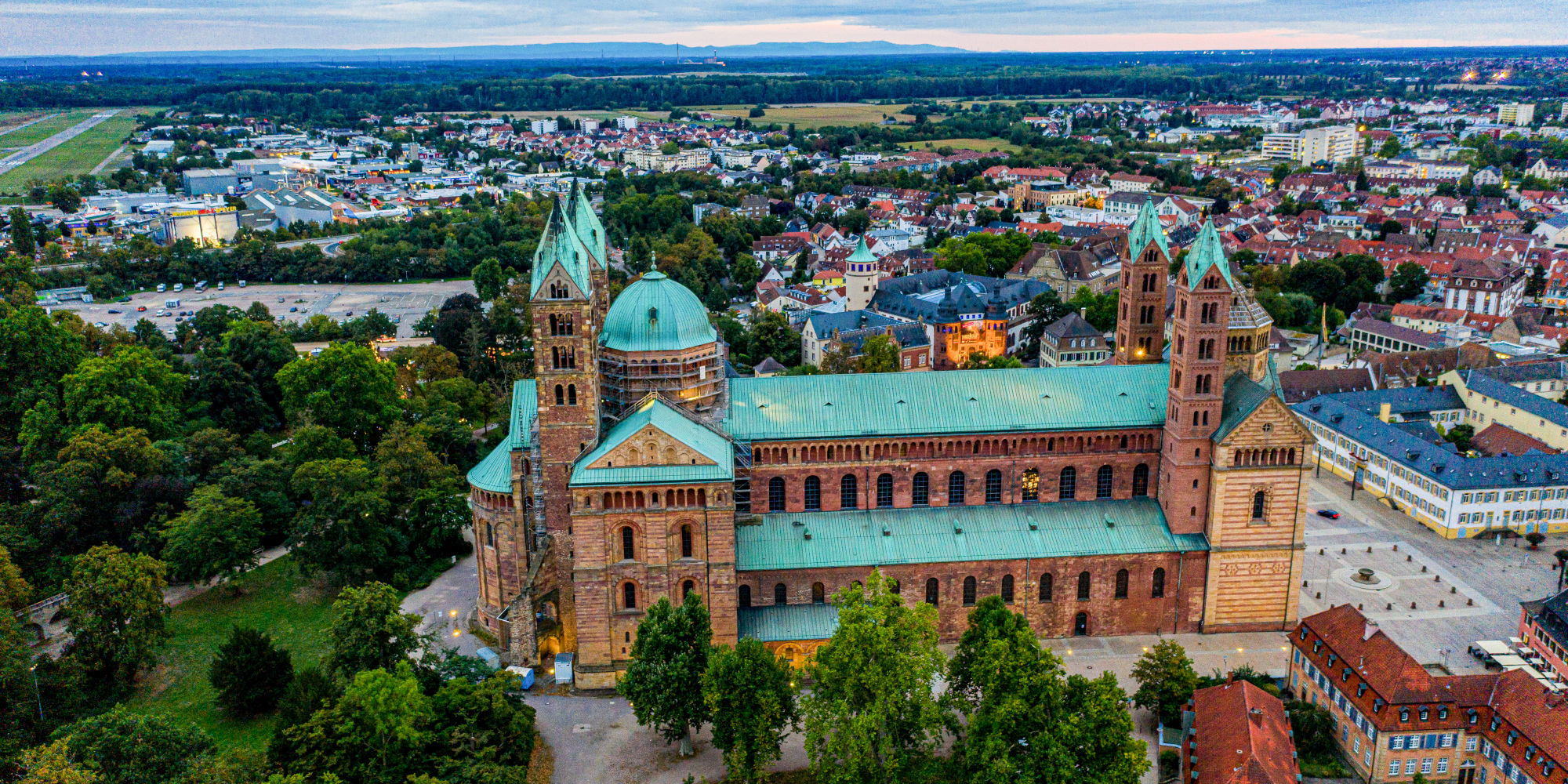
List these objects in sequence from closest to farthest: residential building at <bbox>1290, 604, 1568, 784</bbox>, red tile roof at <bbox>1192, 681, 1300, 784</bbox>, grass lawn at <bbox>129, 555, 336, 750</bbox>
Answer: red tile roof at <bbox>1192, 681, 1300, 784</bbox> → residential building at <bbox>1290, 604, 1568, 784</bbox> → grass lawn at <bbox>129, 555, 336, 750</bbox>

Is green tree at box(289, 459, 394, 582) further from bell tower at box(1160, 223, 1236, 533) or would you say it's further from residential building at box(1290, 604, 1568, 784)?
residential building at box(1290, 604, 1568, 784)

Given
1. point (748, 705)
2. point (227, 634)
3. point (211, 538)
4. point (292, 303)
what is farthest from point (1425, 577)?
point (292, 303)

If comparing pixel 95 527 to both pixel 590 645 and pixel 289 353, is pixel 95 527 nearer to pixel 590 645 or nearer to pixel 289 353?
pixel 289 353

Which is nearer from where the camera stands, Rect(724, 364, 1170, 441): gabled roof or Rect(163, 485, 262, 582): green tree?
Rect(724, 364, 1170, 441): gabled roof

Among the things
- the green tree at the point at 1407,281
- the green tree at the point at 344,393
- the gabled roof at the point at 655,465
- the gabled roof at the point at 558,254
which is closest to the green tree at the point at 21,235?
the green tree at the point at 344,393

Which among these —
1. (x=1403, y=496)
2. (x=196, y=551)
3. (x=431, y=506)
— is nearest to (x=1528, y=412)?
(x=1403, y=496)

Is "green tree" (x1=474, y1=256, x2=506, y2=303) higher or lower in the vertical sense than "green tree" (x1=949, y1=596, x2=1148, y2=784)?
higher

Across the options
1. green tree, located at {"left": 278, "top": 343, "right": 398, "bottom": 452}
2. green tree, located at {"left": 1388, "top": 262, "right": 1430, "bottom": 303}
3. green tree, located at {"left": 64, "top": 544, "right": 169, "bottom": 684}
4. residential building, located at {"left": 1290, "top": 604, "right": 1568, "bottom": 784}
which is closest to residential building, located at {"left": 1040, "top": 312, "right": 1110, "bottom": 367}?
green tree, located at {"left": 1388, "top": 262, "right": 1430, "bottom": 303}
